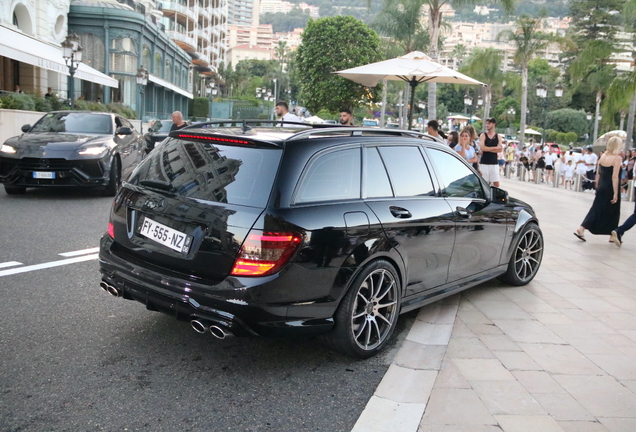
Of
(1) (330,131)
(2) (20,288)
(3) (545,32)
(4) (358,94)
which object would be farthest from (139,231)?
(4) (358,94)

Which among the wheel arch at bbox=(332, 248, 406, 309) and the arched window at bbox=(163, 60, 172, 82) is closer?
the wheel arch at bbox=(332, 248, 406, 309)

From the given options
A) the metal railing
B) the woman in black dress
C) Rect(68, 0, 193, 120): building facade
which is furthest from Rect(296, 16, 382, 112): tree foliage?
the woman in black dress

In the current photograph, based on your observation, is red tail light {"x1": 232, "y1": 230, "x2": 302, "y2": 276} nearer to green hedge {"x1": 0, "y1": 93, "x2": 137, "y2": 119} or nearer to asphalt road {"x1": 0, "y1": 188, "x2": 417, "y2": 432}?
asphalt road {"x1": 0, "y1": 188, "x2": 417, "y2": 432}

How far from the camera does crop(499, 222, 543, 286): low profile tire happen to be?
20.9 feet

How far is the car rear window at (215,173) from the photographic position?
3.78m

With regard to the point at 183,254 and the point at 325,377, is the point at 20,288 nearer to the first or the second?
the point at 183,254

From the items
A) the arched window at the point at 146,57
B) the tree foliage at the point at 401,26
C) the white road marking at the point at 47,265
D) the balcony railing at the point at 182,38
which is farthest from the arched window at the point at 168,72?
the white road marking at the point at 47,265

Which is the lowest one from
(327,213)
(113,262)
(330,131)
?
(113,262)

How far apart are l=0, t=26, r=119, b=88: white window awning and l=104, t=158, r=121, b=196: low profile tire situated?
926 centimetres

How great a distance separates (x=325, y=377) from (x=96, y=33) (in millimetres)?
40067

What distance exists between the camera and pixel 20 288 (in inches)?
211

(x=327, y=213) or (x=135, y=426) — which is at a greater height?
(x=327, y=213)

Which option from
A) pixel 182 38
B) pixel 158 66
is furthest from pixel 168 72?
pixel 182 38

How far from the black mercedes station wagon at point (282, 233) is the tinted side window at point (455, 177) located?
10.2 inches
